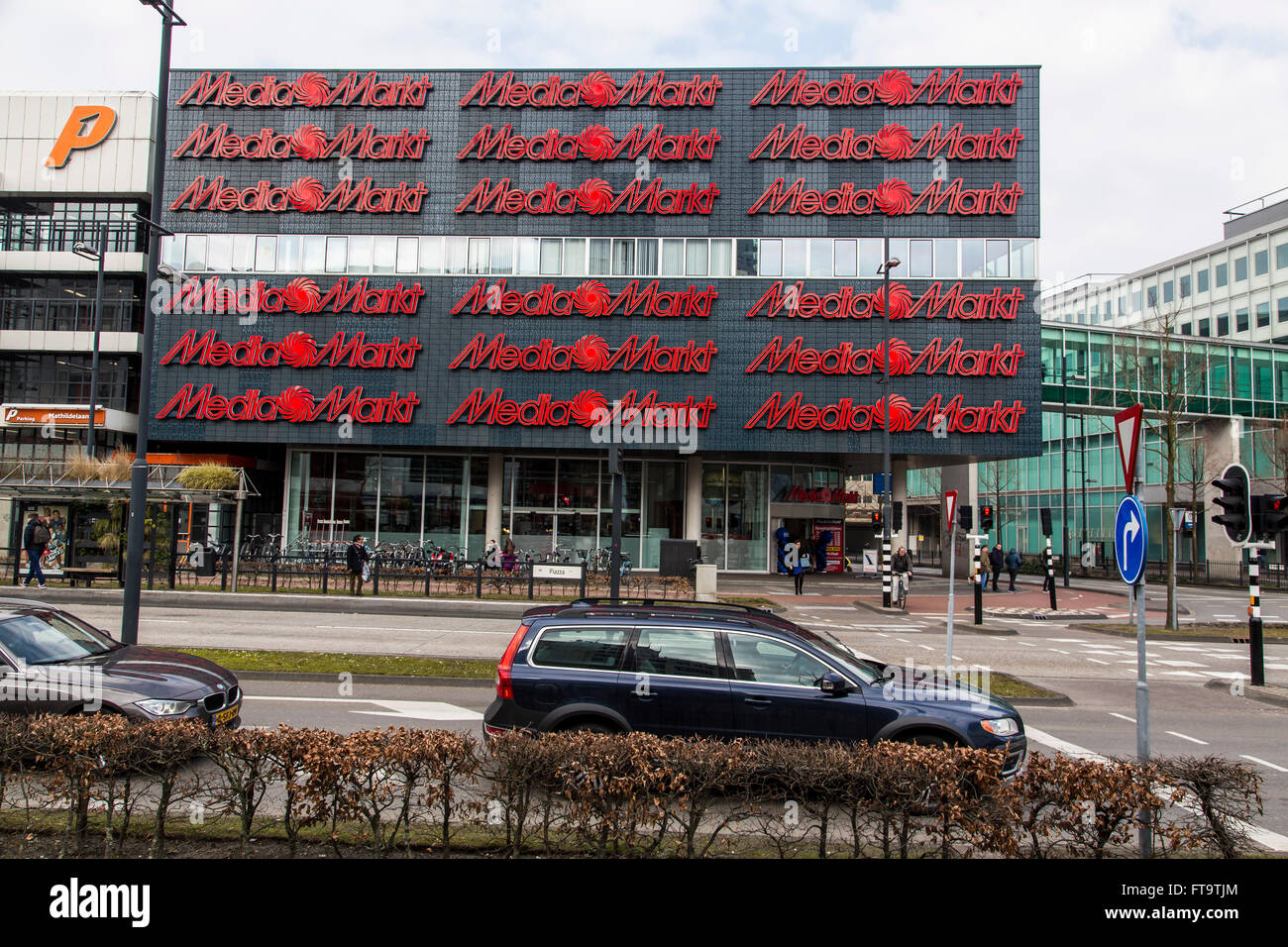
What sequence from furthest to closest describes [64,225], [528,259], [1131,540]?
[64,225] → [528,259] → [1131,540]

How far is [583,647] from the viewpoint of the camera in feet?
24.8

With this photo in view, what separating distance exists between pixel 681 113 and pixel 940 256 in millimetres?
12171

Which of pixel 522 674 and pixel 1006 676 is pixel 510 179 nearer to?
pixel 1006 676

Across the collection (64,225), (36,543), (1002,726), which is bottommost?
(1002,726)

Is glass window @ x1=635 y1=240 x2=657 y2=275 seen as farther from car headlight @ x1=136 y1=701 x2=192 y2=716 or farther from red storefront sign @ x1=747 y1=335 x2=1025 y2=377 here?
car headlight @ x1=136 y1=701 x2=192 y2=716

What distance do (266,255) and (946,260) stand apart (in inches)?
1105

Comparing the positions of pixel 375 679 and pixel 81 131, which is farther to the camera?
pixel 81 131

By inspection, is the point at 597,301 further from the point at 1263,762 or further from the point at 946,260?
the point at 1263,762

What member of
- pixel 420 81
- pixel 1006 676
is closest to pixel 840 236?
pixel 420 81

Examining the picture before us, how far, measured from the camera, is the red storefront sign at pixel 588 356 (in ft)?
115

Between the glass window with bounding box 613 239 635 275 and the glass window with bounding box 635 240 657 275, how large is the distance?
205 mm

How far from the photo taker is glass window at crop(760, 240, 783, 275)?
3528 cm

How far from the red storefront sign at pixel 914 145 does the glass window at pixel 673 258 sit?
6375mm

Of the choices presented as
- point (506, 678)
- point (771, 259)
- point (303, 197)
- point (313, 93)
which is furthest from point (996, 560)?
point (313, 93)
